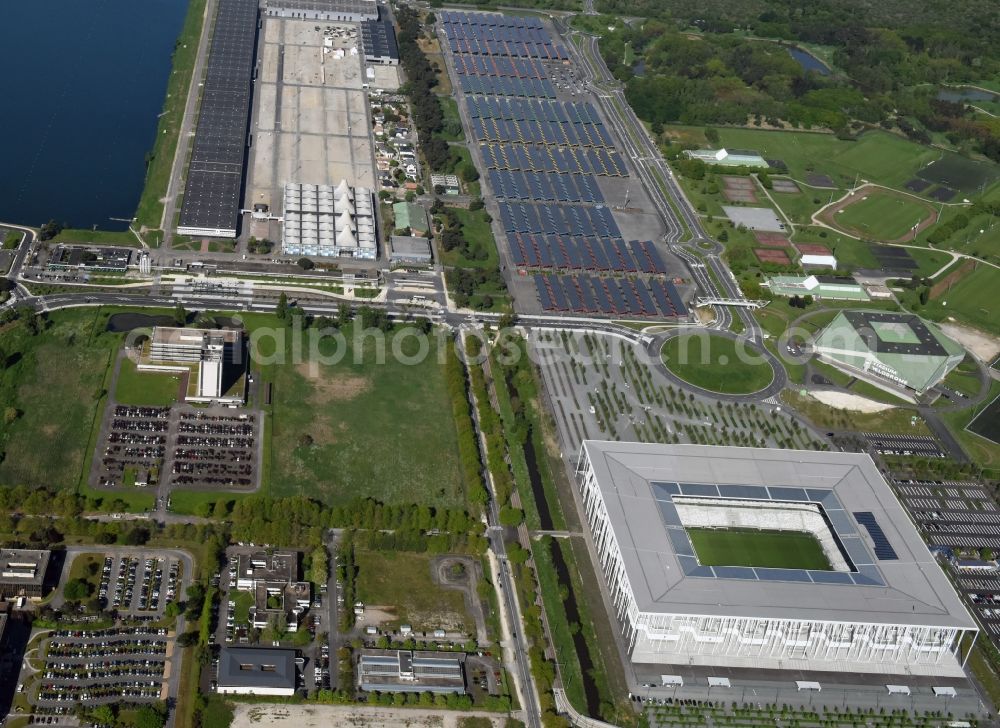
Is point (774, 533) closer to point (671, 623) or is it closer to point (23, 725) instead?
point (671, 623)

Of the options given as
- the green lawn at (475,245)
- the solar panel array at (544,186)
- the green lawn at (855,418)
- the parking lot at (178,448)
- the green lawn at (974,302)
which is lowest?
the parking lot at (178,448)

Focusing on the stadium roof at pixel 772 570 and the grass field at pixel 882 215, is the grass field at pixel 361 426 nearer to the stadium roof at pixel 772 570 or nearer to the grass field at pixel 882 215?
the stadium roof at pixel 772 570

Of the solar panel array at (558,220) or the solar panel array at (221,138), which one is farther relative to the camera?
the solar panel array at (558,220)

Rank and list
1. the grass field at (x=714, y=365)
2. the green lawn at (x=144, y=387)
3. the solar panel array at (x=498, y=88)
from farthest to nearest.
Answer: the solar panel array at (x=498, y=88), the grass field at (x=714, y=365), the green lawn at (x=144, y=387)

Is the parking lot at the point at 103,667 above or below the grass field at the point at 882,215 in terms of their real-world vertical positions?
below

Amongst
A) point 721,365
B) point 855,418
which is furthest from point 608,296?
point 855,418

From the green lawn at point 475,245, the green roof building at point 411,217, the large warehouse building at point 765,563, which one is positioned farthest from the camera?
the green roof building at point 411,217

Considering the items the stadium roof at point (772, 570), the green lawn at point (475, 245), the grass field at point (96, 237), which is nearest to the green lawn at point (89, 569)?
the stadium roof at point (772, 570)
